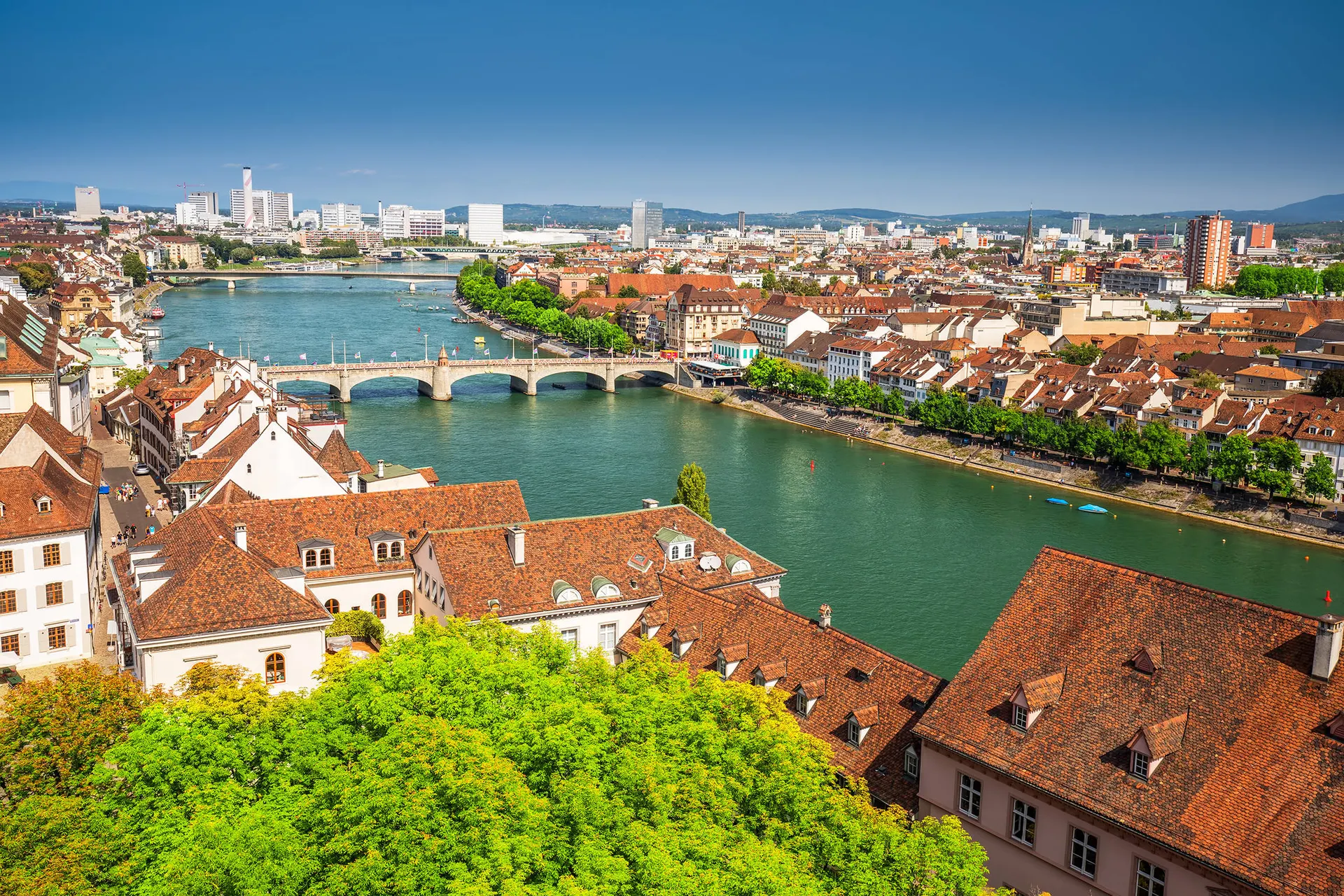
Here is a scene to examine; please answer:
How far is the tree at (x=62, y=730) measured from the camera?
57.1 feet

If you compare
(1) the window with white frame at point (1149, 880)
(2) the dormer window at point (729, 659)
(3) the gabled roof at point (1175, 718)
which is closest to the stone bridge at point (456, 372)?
(2) the dormer window at point (729, 659)

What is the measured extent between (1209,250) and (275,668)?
6922 inches

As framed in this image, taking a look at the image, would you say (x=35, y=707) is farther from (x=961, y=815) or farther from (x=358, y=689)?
(x=961, y=815)

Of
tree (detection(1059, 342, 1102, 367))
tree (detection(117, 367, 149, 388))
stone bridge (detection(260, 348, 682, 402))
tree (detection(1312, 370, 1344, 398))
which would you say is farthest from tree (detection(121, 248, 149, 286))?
tree (detection(1312, 370, 1344, 398))

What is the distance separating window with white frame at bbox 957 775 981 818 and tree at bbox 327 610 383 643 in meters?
15.4

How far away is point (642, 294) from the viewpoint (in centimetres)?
15338

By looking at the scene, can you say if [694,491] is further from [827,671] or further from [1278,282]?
[1278,282]

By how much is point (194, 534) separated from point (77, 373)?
38.3m

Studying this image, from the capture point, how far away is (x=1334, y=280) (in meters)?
146

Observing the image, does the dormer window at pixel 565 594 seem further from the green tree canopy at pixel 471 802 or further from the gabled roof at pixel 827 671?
the green tree canopy at pixel 471 802

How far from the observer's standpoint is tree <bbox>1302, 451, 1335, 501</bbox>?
55.8 m

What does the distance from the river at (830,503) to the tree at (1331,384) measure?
83.2ft

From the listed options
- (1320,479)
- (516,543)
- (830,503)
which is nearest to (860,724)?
(516,543)

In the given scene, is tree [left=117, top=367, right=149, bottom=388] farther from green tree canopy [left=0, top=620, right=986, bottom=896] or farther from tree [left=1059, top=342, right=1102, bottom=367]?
tree [left=1059, top=342, right=1102, bottom=367]
